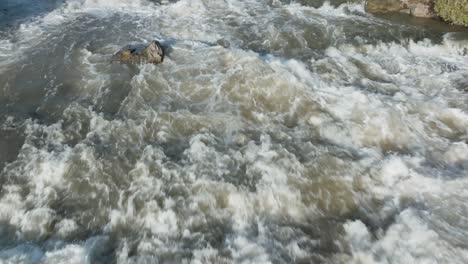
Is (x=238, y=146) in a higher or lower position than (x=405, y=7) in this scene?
lower

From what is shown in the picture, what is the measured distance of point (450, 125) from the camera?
9.94m

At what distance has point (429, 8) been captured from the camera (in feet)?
51.3

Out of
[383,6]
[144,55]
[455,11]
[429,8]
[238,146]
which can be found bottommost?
[238,146]

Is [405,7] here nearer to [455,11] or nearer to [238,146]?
[455,11]

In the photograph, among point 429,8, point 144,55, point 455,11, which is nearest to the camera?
point 144,55

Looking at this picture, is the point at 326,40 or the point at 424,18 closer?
the point at 326,40

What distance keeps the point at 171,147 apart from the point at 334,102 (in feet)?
14.5

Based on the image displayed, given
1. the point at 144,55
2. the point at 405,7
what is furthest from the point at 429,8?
the point at 144,55

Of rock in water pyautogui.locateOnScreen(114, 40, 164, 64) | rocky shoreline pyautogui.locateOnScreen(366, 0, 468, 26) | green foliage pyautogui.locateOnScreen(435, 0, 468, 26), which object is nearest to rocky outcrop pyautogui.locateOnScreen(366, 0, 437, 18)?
rocky shoreline pyautogui.locateOnScreen(366, 0, 468, 26)

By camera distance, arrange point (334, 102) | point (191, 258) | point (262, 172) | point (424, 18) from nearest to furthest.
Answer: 1. point (191, 258)
2. point (262, 172)
3. point (334, 102)
4. point (424, 18)

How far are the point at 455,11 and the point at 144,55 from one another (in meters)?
11.1

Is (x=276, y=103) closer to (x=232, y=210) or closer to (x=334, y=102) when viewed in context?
(x=334, y=102)

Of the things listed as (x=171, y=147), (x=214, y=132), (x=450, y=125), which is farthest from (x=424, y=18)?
(x=171, y=147)

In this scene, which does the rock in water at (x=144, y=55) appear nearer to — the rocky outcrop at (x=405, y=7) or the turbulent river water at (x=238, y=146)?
the turbulent river water at (x=238, y=146)
